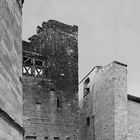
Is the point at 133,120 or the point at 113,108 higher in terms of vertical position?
the point at 113,108

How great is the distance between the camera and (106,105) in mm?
14992

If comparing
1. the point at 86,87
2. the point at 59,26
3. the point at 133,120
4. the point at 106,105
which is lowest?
the point at 133,120

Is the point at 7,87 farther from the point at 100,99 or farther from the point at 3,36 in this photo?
the point at 100,99

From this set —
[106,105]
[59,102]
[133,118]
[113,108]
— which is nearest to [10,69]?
[59,102]

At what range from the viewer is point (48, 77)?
13.5m

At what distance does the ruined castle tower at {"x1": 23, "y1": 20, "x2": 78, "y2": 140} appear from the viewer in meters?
12.8

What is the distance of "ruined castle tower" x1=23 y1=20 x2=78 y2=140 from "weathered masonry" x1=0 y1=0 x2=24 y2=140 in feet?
18.6

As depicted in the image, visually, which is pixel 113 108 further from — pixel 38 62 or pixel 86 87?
pixel 86 87

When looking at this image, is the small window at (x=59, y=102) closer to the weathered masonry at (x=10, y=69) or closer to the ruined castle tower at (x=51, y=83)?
the ruined castle tower at (x=51, y=83)

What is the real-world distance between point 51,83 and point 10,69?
7.30m

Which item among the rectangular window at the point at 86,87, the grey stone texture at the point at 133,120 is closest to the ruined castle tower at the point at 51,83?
the grey stone texture at the point at 133,120

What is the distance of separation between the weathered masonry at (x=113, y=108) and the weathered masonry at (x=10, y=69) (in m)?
7.76

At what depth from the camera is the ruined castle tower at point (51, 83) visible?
1284 cm

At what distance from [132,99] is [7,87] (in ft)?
32.6
